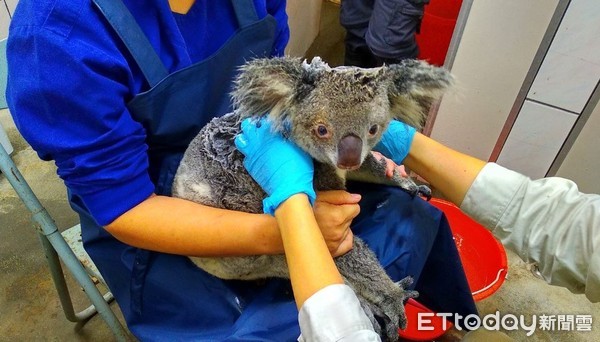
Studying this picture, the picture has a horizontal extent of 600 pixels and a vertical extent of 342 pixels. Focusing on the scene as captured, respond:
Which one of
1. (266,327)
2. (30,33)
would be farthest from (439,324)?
(30,33)

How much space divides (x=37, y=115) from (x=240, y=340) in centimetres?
58

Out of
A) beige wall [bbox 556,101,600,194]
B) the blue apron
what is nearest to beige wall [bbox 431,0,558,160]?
beige wall [bbox 556,101,600,194]

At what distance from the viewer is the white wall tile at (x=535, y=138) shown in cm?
183

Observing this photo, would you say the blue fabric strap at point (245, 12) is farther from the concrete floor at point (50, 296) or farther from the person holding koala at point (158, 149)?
the concrete floor at point (50, 296)

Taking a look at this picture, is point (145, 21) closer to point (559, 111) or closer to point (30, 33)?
point (30, 33)

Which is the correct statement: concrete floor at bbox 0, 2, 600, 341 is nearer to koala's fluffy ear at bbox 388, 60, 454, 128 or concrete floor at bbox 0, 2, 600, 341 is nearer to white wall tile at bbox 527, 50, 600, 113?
white wall tile at bbox 527, 50, 600, 113

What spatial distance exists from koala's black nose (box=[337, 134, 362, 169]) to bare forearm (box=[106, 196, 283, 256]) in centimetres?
20

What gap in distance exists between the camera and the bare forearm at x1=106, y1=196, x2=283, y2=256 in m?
0.94

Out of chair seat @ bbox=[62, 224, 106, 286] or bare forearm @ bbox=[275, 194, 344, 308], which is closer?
bare forearm @ bbox=[275, 194, 344, 308]

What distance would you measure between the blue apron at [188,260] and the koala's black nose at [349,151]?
340mm

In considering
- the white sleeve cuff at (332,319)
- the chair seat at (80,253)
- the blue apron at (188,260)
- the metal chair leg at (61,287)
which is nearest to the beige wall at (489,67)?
the blue apron at (188,260)

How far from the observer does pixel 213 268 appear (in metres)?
1.08

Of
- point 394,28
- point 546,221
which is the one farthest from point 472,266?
point 394,28

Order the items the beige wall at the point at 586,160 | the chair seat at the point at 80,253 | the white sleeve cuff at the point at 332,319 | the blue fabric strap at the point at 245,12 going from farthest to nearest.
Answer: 1. the beige wall at the point at 586,160
2. the chair seat at the point at 80,253
3. the blue fabric strap at the point at 245,12
4. the white sleeve cuff at the point at 332,319
